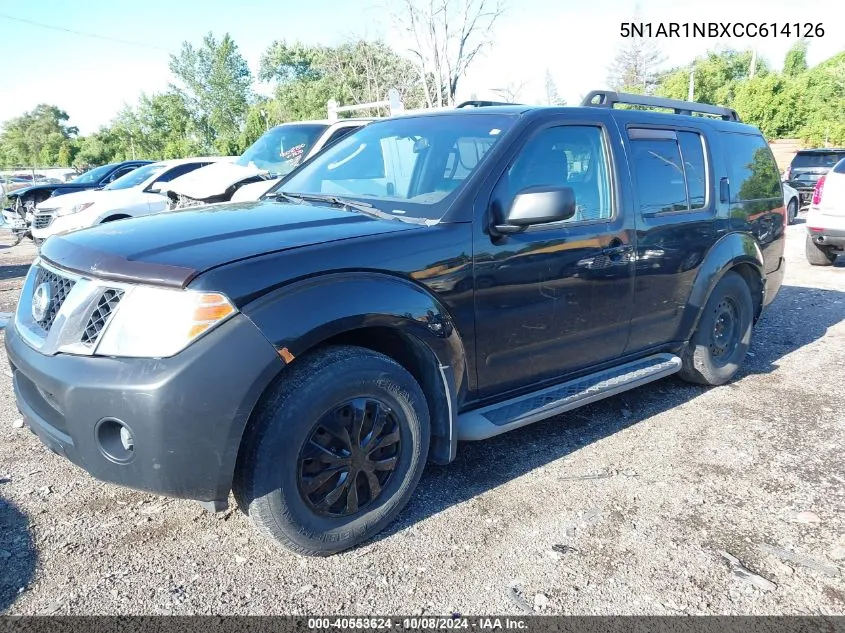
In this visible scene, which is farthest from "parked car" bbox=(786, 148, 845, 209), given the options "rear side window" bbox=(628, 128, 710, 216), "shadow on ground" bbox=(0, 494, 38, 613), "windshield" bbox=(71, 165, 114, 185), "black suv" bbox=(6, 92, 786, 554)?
"shadow on ground" bbox=(0, 494, 38, 613)

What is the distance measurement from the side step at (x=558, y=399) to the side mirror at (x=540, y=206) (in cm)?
92

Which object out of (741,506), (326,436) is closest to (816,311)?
(741,506)

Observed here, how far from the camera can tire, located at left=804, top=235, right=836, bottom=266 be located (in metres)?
9.87

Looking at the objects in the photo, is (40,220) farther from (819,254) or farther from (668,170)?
(819,254)

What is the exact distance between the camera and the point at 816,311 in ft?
23.6

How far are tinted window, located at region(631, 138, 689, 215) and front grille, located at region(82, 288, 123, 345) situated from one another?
114 inches

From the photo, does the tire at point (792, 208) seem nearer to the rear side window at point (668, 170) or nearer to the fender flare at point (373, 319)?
the rear side window at point (668, 170)

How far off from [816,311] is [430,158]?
224 inches

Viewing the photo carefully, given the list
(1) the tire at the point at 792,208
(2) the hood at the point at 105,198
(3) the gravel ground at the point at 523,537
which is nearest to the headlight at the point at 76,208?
(2) the hood at the point at 105,198

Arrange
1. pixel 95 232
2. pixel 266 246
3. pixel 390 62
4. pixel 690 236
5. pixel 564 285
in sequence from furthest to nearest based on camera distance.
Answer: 1. pixel 390 62
2. pixel 690 236
3. pixel 564 285
4. pixel 95 232
5. pixel 266 246

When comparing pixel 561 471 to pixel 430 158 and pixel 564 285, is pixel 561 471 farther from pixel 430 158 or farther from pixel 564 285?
pixel 430 158

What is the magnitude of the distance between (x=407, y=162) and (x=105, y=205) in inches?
320

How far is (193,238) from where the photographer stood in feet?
8.65

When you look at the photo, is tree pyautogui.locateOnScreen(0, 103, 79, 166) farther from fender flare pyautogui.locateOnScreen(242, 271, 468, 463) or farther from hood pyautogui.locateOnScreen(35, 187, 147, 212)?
fender flare pyautogui.locateOnScreen(242, 271, 468, 463)
